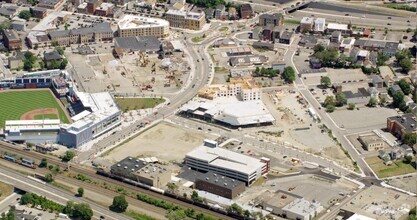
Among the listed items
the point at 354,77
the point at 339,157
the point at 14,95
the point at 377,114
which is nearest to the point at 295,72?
the point at 354,77

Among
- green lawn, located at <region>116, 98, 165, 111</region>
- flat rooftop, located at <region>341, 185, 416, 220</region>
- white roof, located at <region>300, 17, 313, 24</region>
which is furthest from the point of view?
white roof, located at <region>300, 17, 313, 24</region>

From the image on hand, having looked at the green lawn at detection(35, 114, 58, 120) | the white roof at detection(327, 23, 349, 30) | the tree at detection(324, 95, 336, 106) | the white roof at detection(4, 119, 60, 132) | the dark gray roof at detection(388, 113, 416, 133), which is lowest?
the green lawn at detection(35, 114, 58, 120)

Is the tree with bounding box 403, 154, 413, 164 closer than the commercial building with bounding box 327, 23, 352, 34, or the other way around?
the tree with bounding box 403, 154, 413, 164

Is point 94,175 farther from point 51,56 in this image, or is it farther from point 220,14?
point 220,14

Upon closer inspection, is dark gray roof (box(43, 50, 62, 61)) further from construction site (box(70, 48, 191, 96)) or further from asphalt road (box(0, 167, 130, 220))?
asphalt road (box(0, 167, 130, 220))

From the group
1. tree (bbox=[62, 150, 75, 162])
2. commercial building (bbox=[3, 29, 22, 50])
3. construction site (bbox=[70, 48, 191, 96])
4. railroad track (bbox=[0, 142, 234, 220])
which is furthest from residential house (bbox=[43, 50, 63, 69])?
tree (bbox=[62, 150, 75, 162])

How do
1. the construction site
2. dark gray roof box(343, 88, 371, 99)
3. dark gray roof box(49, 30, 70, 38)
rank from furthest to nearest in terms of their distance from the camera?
dark gray roof box(49, 30, 70, 38) < the construction site < dark gray roof box(343, 88, 371, 99)

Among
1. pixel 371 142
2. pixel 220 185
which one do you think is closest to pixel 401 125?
pixel 371 142

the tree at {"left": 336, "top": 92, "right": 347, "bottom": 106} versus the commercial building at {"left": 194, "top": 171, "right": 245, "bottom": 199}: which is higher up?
the tree at {"left": 336, "top": 92, "right": 347, "bottom": 106}

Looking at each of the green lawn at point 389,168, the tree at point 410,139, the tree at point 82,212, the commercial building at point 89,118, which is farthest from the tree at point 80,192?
the tree at point 410,139
